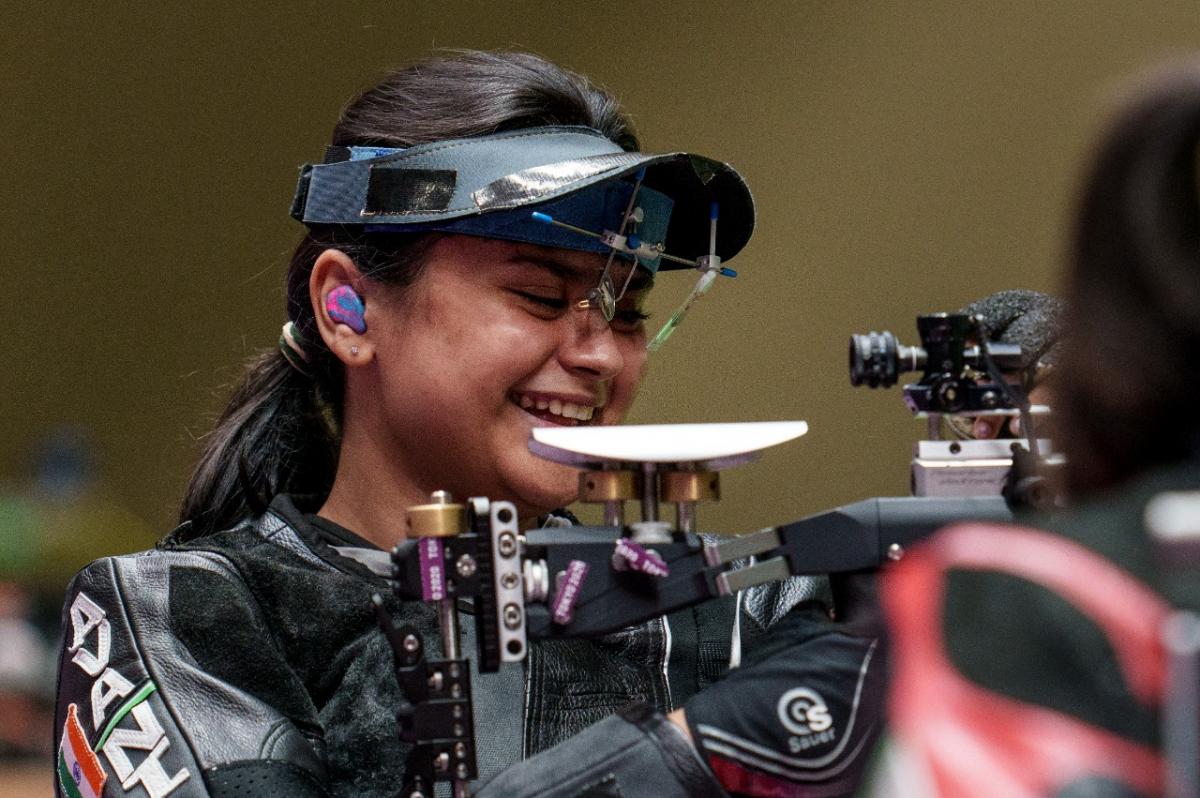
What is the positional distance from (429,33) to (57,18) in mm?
688

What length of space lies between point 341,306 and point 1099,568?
1100 millimetres

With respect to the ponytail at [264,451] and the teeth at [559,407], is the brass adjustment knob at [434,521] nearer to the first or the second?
the teeth at [559,407]

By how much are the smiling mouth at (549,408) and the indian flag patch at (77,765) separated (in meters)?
0.48

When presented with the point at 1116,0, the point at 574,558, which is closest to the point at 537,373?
the point at 574,558

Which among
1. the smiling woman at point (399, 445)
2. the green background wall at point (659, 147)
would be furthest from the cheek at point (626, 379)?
the green background wall at point (659, 147)

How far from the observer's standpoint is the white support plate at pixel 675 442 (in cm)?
105

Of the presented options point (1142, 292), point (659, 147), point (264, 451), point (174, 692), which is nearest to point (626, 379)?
point (264, 451)

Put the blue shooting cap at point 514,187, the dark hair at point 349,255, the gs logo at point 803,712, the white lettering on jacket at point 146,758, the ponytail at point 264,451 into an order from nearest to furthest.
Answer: the gs logo at point 803,712, the white lettering on jacket at point 146,758, the blue shooting cap at point 514,187, the dark hair at point 349,255, the ponytail at point 264,451

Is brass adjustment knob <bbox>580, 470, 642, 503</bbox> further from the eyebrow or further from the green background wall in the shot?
the green background wall

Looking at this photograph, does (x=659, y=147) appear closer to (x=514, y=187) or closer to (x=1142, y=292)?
(x=514, y=187)

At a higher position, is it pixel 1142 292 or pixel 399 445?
pixel 1142 292

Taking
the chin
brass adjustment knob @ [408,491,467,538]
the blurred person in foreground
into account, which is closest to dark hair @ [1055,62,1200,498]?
the blurred person in foreground

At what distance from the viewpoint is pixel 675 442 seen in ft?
3.47

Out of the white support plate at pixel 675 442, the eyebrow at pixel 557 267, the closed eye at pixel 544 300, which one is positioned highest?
the eyebrow at pixel 557 267
